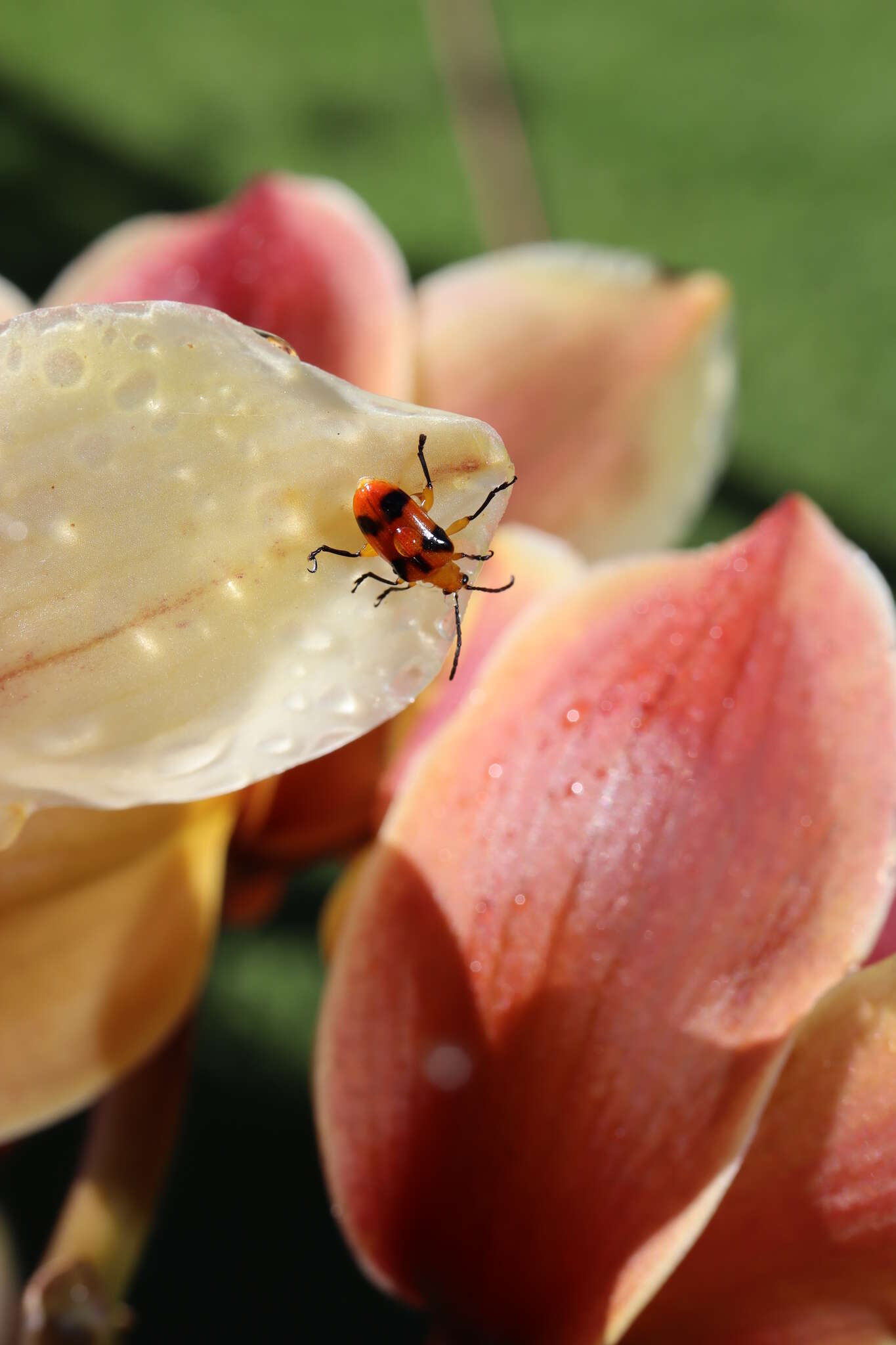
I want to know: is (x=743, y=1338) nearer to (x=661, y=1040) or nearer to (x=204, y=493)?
(x=661, y=1040)

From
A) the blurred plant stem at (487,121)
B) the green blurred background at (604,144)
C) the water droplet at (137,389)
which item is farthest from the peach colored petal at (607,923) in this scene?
the blurred plant stem at (487,121)

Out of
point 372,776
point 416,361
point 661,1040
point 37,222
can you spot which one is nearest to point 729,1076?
point 661,1040

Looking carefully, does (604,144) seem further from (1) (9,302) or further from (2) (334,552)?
(2) (334,552)

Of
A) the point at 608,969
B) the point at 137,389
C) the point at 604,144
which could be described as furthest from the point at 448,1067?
the point at 604,144

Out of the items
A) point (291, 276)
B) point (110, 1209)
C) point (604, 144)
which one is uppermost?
point (291, 276)

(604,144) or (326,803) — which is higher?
(326,803)

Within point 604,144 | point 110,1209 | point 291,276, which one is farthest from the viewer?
point 604,144

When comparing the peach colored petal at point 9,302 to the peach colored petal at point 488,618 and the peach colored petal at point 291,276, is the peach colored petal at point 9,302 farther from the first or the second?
the peach colored petal at point 488,618
